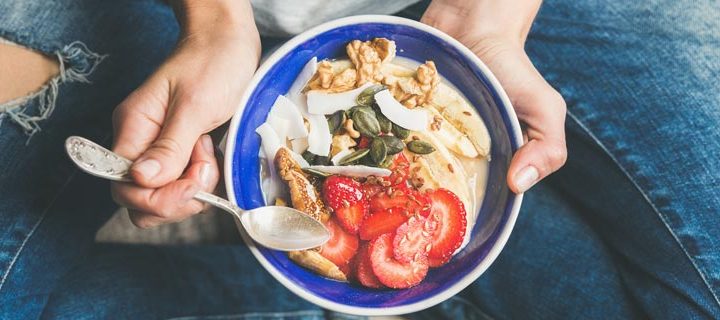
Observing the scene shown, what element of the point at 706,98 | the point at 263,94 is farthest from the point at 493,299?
the point at 263,94

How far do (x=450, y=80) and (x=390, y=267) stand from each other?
0.87ft

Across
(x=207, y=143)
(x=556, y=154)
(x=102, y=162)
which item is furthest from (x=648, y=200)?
(x=102, y=162)

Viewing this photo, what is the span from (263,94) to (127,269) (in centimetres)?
57

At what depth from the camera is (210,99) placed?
0.85 metres

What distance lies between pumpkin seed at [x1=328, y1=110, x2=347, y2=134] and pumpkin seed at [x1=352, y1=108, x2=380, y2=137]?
0.02m

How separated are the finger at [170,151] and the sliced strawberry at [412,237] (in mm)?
290

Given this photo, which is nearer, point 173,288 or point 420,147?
point 420,147

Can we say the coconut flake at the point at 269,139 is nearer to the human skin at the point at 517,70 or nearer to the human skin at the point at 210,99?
the human skin at the point at 210,99

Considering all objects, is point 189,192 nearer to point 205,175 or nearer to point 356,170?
point 205,175

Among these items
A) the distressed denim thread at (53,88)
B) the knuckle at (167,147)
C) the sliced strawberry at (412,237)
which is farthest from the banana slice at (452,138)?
the distressed denim thread at (53,88)

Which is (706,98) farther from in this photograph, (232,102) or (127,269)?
(127,269)

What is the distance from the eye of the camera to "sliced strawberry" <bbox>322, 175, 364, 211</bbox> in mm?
812

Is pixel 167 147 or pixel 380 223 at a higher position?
pixel 167 147

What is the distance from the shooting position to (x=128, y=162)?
0.79 metres
